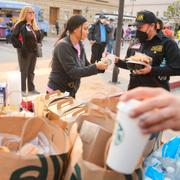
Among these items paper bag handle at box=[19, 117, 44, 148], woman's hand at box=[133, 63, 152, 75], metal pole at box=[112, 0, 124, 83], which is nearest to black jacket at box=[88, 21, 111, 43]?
metal pole at box=[112, 0, 124, 83]

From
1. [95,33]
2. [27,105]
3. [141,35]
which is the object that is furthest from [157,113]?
[95,33]

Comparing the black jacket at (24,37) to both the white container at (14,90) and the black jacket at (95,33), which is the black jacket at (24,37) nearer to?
the white container at (14,90)

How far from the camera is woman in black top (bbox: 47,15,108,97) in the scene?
286cm

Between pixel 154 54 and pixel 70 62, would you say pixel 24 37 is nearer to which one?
pixel 70 62

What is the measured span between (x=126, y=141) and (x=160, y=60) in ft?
7.06

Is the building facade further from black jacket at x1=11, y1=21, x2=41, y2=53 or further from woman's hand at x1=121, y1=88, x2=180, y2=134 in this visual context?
woman's hand at x1=121, y1=88, x2=180, y2=134

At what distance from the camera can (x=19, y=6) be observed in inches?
700

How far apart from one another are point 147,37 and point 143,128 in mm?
2245

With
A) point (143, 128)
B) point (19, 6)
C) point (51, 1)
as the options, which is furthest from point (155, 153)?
point (51, 1)

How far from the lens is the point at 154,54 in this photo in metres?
2.93

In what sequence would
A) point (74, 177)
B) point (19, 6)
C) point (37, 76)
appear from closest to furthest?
point (74, 177), point (37, 76), point (19, 6)

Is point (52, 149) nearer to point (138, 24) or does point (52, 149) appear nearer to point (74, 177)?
point (74, 177)

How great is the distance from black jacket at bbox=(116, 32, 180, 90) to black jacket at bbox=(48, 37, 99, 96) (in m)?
0.54

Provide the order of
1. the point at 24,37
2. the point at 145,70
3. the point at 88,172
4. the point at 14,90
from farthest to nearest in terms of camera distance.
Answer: the point at 24,37
the point at 145,70
the point at 14,90
the point at 88,172
